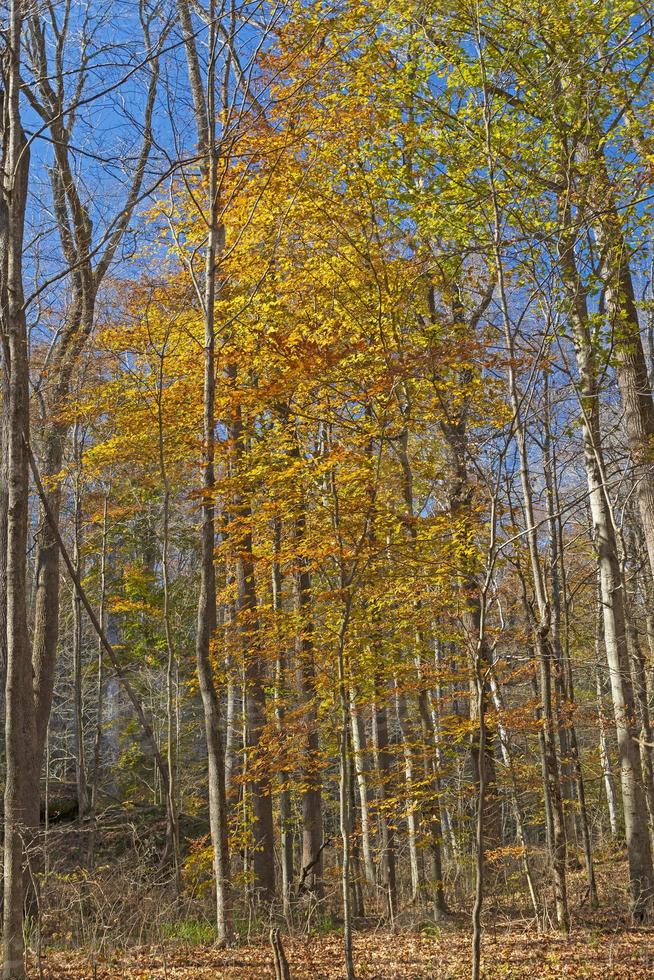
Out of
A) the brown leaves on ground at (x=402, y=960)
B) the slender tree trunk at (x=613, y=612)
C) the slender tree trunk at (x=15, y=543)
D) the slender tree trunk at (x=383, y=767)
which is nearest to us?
the slender tree trunk at (x=15, y=543)

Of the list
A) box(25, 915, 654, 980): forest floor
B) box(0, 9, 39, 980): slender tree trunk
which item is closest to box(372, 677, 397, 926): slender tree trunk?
box(25, 915, 654, 980): forest floor

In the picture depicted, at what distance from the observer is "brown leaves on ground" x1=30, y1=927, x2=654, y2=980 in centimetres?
596

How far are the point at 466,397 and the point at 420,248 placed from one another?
192 cm

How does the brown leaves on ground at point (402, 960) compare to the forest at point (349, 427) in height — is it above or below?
below

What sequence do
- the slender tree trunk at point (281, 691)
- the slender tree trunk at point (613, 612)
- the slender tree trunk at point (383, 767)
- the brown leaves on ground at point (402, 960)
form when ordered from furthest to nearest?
1. the slender tree trunk at point (281, 691)
2. the slender tree trunk at point (383, 767)
3. the slender tree trunk at point (613, 612)
4. the brown leaves on ground at point (402, 960)

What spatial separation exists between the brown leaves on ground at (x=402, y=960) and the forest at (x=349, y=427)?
0.05 metres

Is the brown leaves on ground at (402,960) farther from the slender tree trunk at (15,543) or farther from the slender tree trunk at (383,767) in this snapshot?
the slender tree trunk at (383,767)

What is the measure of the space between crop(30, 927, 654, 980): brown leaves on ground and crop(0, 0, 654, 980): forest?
0.18ft

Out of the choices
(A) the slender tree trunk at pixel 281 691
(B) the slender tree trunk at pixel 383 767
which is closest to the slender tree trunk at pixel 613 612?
(B) the slender tree trunk at pixel 383 767

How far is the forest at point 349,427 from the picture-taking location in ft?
22.3

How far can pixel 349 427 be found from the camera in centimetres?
938

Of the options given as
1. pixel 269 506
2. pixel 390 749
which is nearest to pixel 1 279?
pixel 269 506

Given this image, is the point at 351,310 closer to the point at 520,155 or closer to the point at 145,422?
the point at 520,155

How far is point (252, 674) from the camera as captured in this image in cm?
1183
